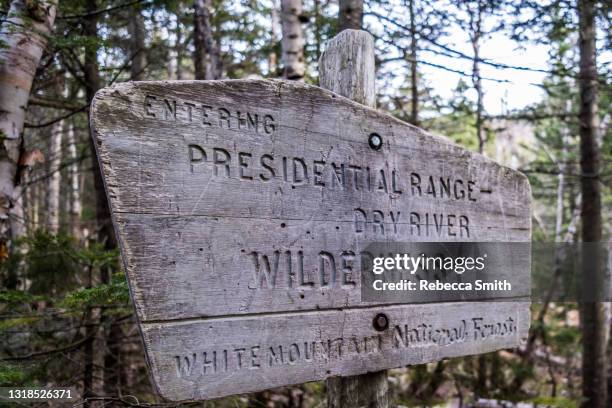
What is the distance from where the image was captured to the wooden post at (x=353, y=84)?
2.09m

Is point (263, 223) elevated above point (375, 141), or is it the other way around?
point (375, 141)

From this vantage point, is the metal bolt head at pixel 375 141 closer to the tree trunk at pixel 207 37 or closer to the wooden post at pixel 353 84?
the wooden post at pixel 353 84

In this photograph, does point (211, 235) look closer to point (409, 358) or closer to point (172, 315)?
point (172, 315)

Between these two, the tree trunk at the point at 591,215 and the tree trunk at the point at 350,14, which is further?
the tree trunk at the point at 591,215

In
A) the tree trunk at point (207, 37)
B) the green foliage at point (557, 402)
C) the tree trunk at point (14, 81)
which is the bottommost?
the green foliage at point (557, 402)

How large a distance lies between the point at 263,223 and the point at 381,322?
68cm

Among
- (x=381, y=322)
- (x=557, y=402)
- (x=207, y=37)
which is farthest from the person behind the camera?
(x=557, y=402)

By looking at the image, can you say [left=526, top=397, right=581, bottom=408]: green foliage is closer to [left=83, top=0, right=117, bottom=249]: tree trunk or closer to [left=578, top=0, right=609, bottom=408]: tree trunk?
[left=578, top=0, right=609, bottom=408]: tree trunk

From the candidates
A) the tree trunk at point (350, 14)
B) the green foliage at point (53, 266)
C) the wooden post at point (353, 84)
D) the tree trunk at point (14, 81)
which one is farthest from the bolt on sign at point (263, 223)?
the green foliage at point (53, 266)

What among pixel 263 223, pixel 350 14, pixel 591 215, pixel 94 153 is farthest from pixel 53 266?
pixel 591 215

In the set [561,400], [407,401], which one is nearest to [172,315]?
[407,401]

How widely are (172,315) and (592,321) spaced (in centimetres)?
670

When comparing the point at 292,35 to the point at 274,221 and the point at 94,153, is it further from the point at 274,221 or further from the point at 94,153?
the point at 274,221

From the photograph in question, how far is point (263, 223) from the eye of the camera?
1.68 metres
